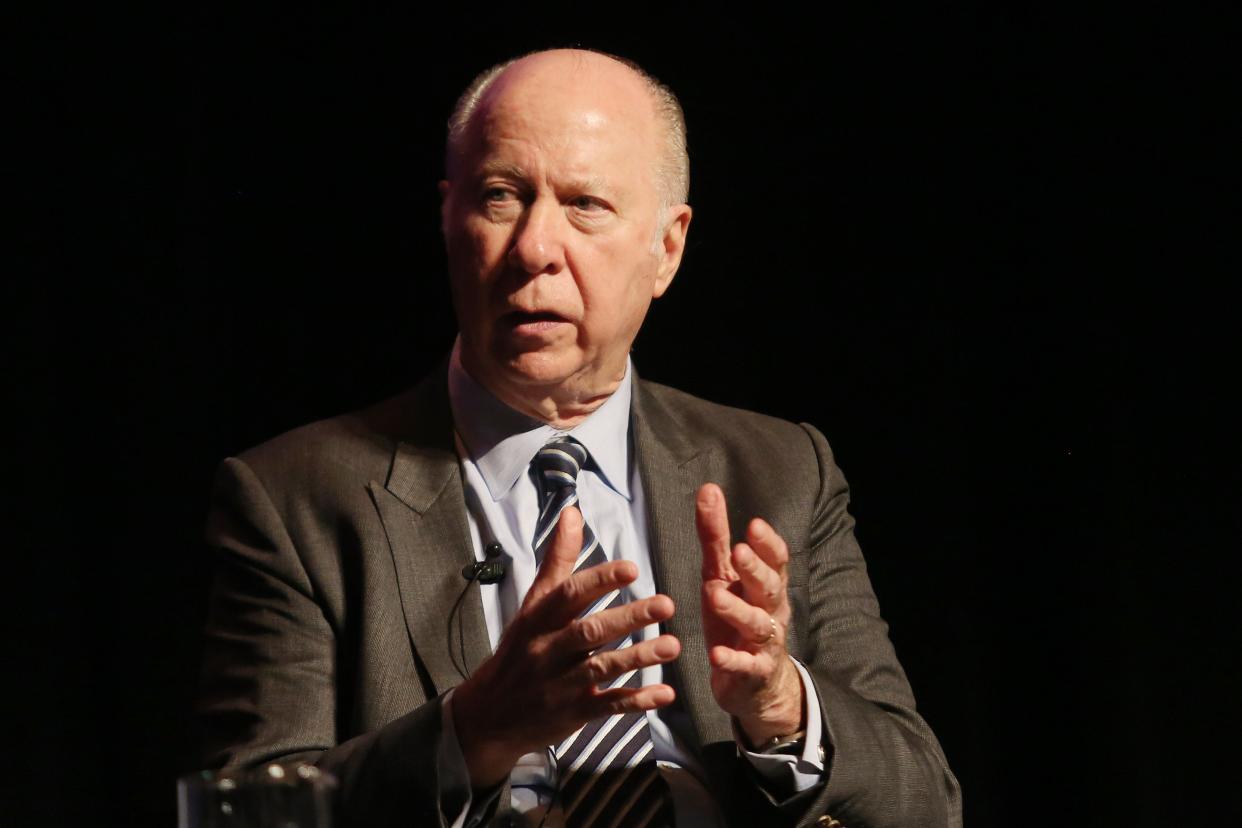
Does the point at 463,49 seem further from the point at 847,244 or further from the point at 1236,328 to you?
the point at 1236,328

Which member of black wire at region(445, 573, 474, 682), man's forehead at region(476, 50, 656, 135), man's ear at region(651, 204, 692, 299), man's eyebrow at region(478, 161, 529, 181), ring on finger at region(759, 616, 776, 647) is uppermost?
man's forehead at region(476, 50, 656, 135)

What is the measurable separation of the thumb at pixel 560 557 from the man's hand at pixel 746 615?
18 cm

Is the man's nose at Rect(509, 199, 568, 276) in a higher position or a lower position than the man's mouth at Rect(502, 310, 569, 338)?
higher

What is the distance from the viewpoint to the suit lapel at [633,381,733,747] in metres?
2.23

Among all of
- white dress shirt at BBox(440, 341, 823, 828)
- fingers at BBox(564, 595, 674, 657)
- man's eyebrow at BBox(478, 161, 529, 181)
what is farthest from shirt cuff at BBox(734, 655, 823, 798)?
man's eyebrow at BBox(478, 161, 529, 181)

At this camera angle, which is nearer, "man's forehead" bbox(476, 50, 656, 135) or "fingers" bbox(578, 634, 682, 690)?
"fingers" bbox(578, 634, 682, 690)

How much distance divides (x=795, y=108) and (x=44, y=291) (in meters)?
1.59

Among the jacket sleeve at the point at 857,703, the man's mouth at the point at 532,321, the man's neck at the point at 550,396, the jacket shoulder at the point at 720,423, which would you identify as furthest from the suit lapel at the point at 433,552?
the jacket sleeve at the point at 857,703

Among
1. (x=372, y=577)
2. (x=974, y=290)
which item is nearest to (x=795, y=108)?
(x=974, y=290)

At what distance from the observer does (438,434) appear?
7.82 ft

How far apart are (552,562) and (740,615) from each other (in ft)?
0.83

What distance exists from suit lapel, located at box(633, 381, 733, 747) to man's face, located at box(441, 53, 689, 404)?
174 millimetres

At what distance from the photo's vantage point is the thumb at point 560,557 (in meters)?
1.81

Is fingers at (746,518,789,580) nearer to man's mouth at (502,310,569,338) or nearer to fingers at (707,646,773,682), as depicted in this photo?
fingers at (707,646,773,682)
